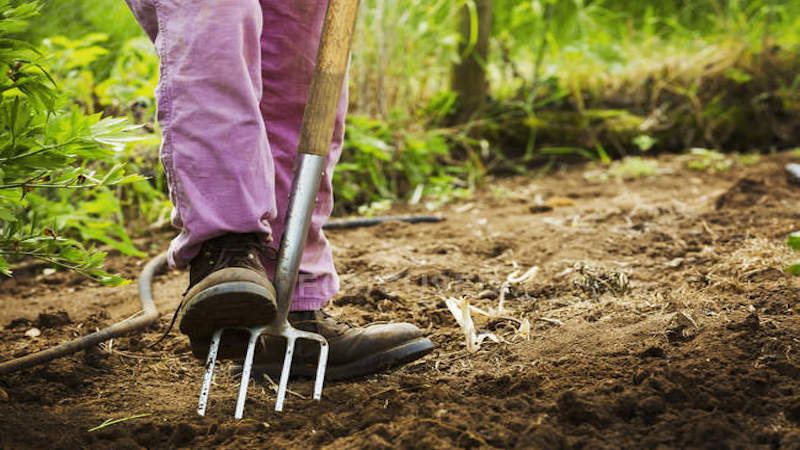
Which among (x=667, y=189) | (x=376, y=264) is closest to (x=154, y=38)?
(x=376, y=264)

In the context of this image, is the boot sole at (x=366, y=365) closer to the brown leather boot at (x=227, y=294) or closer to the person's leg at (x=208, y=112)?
the brown leather boot at (x=227, y=294)

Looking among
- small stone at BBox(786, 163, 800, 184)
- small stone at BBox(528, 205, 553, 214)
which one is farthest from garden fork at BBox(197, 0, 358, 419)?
small stone at BBox(786, 163, 800, 184)

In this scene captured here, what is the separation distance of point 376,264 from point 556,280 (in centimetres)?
63

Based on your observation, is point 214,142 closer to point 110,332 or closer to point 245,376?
point 245,376

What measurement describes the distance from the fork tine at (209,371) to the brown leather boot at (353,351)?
161 millimetres

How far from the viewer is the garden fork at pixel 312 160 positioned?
4.74 feet

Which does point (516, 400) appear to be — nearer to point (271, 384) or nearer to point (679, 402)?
point (679, 402)

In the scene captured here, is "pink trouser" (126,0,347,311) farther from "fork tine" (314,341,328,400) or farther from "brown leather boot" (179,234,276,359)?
"fork tine" (314,341,328,400)

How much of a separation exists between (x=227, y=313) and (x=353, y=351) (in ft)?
1.14

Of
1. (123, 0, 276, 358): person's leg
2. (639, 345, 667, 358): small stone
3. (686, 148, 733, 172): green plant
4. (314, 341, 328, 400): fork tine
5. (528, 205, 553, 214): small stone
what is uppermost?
(123, 0, 276, 358): person's leg

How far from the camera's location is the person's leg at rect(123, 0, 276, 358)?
1317mm

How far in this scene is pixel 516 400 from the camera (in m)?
1.27

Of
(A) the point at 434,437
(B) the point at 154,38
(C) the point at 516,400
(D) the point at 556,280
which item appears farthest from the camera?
(D) the point at 556,280

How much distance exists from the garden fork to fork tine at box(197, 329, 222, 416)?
A: 0.06 metres
